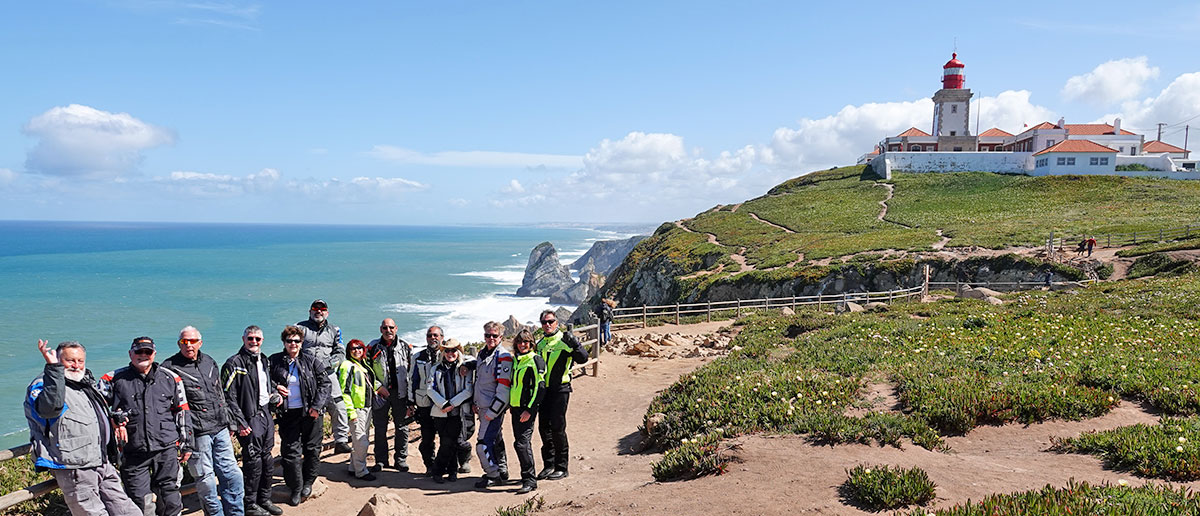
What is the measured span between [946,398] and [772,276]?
107 ft

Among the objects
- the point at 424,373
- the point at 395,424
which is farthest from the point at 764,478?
the point at 395,424

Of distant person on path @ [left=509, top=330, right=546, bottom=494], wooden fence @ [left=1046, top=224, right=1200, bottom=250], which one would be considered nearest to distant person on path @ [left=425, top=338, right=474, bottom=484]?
distant person on path @ [left=509, top=330, right=546, bottom=494]

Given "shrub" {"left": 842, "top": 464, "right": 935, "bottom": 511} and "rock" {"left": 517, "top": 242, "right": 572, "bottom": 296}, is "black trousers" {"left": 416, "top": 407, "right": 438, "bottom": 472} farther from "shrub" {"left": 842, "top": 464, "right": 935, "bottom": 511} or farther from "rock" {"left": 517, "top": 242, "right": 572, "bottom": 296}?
"rock" {"left": 517, "top": 242, "right": 572, "bottom": 296}

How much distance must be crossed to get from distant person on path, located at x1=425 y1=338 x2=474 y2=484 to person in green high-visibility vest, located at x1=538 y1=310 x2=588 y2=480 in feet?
3.44

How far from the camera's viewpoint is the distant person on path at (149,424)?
6051mm

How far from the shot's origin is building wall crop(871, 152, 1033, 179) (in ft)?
274

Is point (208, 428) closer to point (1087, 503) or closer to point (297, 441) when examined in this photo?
point (297, 441)

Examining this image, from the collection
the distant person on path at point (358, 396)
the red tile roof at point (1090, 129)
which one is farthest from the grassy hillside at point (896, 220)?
the distant person on path at point (358, 396)

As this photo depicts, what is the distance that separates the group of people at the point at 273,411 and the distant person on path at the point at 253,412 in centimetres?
2

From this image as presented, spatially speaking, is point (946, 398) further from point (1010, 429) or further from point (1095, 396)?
point (1095, 396)

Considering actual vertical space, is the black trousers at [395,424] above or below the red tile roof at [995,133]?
below

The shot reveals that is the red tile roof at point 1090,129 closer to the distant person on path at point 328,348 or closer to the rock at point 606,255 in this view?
the rock at point 606,255

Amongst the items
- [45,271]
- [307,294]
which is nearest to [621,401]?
[307,294]

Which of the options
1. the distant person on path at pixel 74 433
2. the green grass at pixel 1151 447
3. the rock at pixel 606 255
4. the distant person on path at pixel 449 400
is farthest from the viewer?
the rock at pixel 606 255
